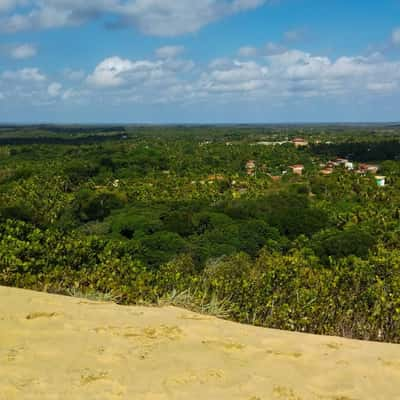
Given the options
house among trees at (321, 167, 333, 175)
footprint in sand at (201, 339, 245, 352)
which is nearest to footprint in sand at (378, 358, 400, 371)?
footprint in sand at (201, 339, 245, 352)

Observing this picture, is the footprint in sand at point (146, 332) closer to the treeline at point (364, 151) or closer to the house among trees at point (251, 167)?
the house among trees at point (251, 167)

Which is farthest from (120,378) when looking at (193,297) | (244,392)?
(193,297)

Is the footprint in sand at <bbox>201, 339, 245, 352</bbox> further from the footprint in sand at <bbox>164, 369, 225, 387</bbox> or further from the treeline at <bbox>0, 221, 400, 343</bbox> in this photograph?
the treeline at <bbox>0, 221, 400, 343</bbox>

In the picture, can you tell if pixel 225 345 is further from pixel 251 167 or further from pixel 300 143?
pixel 300 143

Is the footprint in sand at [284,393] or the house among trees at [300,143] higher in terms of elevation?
the house among trees at [300,143]

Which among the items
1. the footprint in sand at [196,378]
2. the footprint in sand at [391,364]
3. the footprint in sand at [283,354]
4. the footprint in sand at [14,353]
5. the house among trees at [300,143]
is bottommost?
the footprint in sand at [391,364]

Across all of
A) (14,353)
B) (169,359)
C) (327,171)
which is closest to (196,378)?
(169,359)

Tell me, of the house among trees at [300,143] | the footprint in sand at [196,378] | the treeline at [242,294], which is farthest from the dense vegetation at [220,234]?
the house among trees at [300,143]
